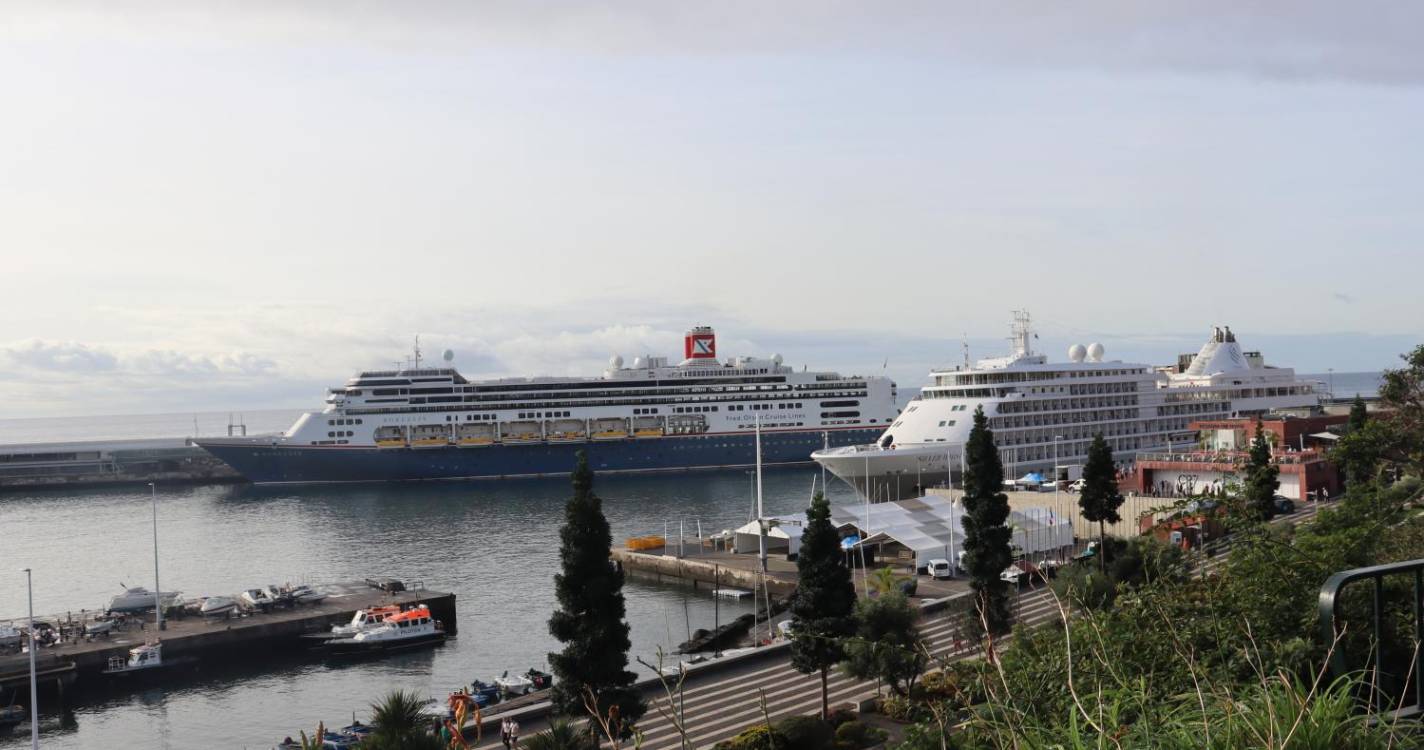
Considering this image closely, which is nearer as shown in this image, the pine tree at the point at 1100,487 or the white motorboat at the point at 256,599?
the pine tree at the point at 1100,487

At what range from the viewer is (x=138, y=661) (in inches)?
Answer: 1172

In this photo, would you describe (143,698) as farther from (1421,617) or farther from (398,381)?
(398,381)

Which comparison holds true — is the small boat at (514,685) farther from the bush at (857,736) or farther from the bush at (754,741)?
the bush at (857,736)

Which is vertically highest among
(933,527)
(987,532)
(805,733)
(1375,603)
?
(1375,603)

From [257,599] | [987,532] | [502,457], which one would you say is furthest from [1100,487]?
[502,457]

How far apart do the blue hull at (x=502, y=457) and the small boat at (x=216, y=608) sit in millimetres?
43941

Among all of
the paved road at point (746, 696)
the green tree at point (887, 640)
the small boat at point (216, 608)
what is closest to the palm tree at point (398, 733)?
the paved road at point (746, 696)

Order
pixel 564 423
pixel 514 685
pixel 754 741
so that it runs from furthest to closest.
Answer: pixel 564 423, pixel 514 685, pixel 754 741

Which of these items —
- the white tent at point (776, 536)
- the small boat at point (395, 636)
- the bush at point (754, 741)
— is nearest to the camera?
the bush at point (754, 741)

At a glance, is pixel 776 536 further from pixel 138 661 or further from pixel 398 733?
pixel 398 733

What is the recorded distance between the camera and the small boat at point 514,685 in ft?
86.2

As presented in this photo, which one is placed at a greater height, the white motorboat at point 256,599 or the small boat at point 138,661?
the white motorboat at point 256,599

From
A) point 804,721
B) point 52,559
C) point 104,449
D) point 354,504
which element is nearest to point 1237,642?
point 804,721

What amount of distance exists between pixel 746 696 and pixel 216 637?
662 inches
